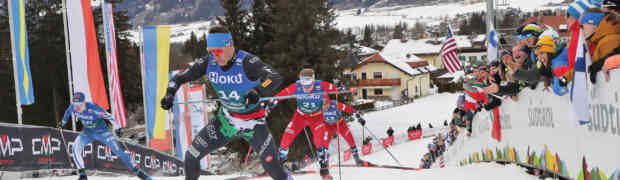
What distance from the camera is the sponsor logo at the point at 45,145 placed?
447 inches

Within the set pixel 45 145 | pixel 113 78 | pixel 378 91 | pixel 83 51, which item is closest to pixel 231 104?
pixel 45 145

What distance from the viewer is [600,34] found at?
4.11 m

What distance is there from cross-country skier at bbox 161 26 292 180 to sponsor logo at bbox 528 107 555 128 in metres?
2.68

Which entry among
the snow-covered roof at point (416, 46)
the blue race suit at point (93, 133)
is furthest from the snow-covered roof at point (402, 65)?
the blue race suit at point (93, 133)

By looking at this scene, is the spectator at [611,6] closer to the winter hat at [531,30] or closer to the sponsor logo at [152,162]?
the winter hat at [531,30]

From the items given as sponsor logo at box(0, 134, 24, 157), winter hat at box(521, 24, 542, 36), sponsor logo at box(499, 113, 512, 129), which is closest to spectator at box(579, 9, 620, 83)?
winter hat at box(521, 24, 542, 36)

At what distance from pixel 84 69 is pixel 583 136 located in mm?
13595

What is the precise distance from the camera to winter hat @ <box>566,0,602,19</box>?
13.5 ft

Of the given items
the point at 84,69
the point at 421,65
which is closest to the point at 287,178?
the point at 84,69

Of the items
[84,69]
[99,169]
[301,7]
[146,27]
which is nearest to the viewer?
[99,169]

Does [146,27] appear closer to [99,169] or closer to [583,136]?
[99,169]

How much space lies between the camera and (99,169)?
12344mm

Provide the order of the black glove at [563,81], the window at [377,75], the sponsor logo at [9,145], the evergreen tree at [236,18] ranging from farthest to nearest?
1. the window at [377,75]
2. the evergreen tree at [236,18]
3. the sponsor logo at [9,145]
4. the black glove at [563,81]

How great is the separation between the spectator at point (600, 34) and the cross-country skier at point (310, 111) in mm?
5941
